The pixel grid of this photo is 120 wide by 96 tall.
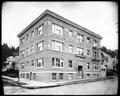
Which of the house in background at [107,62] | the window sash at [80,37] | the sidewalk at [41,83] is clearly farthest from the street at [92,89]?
the window sash at [80,37]

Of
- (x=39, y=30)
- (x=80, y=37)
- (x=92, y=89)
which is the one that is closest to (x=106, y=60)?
(x=92, y=89)

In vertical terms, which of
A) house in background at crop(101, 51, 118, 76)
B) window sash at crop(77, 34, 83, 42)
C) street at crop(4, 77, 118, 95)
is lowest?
street at crop(4, 77, 118, 95)

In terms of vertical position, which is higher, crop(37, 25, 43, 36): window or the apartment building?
crop(37, 25, 43, 36): window

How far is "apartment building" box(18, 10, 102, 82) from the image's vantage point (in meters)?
3.35

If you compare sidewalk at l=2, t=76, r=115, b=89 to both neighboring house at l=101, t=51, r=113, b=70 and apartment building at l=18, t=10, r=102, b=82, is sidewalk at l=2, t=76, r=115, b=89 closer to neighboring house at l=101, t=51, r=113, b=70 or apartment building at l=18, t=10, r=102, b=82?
apartment building at l=18, t=10, r=102, b=82

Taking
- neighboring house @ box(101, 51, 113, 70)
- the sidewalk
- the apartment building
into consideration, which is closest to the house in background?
neighboring house @ box(101, 51, 113, 70)

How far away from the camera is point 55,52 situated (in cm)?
409

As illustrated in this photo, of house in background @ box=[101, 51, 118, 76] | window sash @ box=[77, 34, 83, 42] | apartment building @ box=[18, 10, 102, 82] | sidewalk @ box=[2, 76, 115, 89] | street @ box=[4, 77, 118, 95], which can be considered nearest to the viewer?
street @ box=[4, 77, 118, 95]

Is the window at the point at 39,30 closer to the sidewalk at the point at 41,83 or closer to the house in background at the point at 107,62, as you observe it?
the sidewalk at the point at 41,83

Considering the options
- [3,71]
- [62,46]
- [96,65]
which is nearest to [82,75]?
[96,65]

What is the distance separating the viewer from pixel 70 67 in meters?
3.78

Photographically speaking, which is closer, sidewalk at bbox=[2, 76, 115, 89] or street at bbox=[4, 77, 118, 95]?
street at bbox=[4, 77, 118, 95]

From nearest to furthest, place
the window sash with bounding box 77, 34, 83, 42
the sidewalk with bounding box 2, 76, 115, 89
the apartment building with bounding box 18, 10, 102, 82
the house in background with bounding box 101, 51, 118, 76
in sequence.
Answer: the house in background with bounding box 101, 51, 118, 76 → the sidewalk with bounding box 2, 76, 115, 89 → the apartment building with bounding box 18, 10, 102, 82 → the window sash with bounding box 77, 34, 83, 42

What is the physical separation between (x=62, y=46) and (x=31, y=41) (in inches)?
57.3
